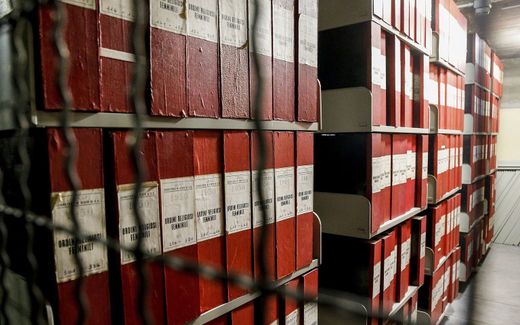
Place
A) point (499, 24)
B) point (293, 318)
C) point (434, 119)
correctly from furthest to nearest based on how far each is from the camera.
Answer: point (499, 24), point (434, 119), point (293, 318)

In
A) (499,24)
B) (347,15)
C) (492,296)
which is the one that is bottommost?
(492,296)

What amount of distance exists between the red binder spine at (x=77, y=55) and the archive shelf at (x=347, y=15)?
3.39ft

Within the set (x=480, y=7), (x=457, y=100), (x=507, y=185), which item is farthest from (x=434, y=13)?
(x=507, y=185)

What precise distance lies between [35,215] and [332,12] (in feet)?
4.26

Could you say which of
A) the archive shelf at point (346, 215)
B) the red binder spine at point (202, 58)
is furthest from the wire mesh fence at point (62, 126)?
the archive shelf at point (346, 215)

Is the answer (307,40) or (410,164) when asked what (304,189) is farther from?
(410,164)

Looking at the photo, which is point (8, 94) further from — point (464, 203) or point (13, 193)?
point (464, 203)

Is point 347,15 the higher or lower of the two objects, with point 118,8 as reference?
higher

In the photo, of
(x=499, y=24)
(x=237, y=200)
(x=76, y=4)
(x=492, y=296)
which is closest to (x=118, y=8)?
(x=76, y=4)

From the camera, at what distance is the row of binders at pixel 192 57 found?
25.8 inches

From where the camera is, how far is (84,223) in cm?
68

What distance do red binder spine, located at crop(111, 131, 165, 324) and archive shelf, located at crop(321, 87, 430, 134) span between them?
2.94 feet

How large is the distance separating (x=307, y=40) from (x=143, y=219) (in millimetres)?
794

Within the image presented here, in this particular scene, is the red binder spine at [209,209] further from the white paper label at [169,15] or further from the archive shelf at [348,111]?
the archive shelf at [348,111]
